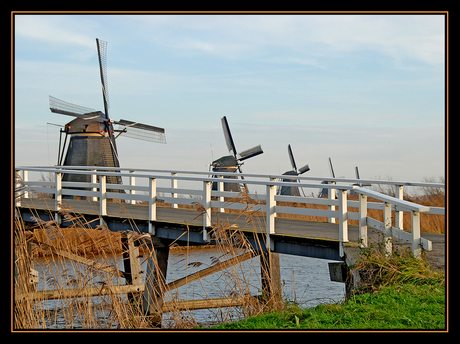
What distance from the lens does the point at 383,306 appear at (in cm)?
531

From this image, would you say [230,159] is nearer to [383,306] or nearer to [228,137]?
[228,137]

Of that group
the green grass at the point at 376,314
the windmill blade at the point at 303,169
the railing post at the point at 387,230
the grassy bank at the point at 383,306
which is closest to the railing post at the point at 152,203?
the grassy bank at the point at 383,306

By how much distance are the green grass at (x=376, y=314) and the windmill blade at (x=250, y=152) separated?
2568 centimetres

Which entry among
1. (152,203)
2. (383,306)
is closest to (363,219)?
(383,306)

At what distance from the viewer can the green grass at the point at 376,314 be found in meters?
4.85

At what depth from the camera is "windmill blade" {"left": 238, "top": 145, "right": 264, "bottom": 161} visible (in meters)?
31.5

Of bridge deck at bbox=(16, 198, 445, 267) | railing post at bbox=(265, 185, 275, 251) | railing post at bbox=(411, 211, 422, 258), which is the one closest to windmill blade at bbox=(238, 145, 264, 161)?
bridge deck at bbox=(16, 198, 445, 267)

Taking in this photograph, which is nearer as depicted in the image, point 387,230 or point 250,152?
point 387,230

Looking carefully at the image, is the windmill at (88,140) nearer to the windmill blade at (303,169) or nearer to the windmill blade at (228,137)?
the windmill blade at (228,137)

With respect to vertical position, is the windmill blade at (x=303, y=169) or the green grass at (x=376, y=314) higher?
the windmill blade at (x=303, y=169)

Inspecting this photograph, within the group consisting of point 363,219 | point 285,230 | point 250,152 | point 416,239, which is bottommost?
point 285,230

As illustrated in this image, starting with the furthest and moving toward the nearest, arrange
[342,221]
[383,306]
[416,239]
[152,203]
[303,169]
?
[303,169] → [152,203] → [342,221] → [416,239] → [383,306]

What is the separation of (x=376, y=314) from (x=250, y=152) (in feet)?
87.3
